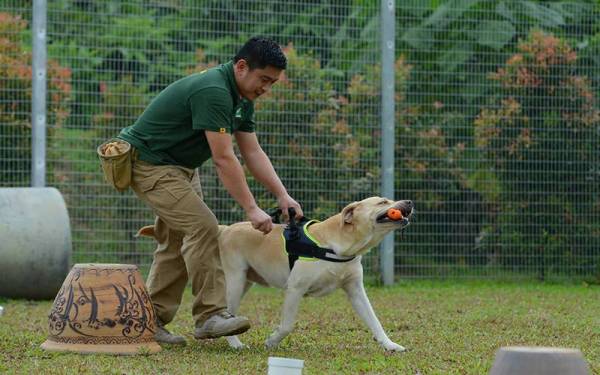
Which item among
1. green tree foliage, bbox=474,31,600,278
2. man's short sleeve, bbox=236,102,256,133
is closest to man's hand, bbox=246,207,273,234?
man's short sleeve, bbox=236,102,256,133

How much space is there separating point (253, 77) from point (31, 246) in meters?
4.24

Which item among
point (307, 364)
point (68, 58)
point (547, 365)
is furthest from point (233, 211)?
point (547, 365)

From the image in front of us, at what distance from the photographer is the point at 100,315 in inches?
255

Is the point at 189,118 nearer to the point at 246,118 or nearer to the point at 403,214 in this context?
the point at 246,118

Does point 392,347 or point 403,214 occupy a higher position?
point 403,214

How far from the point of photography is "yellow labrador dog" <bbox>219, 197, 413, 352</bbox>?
6719 millimetres

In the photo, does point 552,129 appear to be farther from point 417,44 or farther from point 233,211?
point 233,211

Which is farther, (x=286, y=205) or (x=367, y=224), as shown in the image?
(x=286, y=205)

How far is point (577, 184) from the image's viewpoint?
12.3 m

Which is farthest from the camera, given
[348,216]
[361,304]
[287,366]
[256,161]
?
[256,161]

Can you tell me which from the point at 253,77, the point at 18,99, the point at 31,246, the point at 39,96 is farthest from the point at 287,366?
the point at 18,99

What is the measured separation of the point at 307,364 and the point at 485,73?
22.7 ft

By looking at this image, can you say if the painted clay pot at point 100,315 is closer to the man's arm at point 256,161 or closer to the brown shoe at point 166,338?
the brown shoe at point 166,338

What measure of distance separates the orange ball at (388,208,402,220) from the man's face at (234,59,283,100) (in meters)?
1.03
